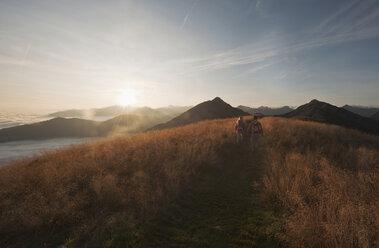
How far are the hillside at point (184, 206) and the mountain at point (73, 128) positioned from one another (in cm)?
13394

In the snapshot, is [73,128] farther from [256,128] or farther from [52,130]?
[256,128]

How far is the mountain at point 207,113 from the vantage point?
6382cm

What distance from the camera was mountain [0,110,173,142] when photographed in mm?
140500

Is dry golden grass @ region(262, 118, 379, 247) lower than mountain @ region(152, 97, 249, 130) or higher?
lower

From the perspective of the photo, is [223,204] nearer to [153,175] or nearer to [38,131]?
[153,175]

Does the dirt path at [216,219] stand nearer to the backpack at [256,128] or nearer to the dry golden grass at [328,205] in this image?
the dry golden grass at [328,205]

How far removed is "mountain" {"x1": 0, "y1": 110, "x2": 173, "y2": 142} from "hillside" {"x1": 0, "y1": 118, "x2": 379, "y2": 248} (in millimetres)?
133939

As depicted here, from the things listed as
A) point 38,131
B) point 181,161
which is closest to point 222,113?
point 181,161

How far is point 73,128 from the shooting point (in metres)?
148

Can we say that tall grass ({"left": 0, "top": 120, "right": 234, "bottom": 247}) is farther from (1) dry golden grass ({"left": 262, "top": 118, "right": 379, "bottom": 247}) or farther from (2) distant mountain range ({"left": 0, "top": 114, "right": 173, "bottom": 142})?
(2) distant mountain range ({"left": 0, "top": 114, "right": 173, "bottom": 142})

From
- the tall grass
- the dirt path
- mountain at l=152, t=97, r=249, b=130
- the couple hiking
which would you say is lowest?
the dirt path

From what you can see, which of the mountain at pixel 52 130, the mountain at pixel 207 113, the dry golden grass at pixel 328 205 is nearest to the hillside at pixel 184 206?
the dry golden grass at pixel 328 205

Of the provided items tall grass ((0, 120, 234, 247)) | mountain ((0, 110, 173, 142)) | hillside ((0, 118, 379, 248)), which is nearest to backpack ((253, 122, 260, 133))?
hillside ((0, 118, 379, 248))

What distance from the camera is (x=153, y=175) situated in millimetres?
5953
